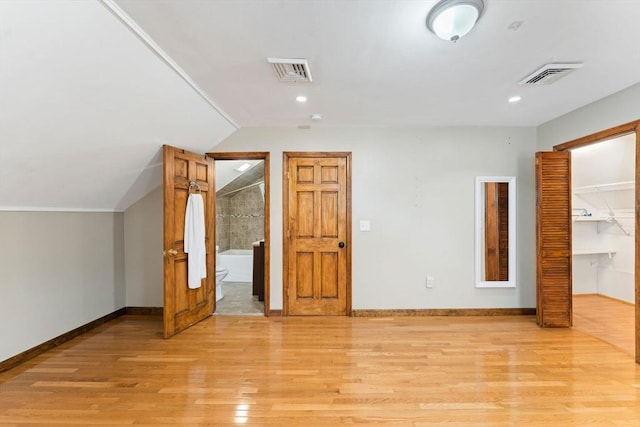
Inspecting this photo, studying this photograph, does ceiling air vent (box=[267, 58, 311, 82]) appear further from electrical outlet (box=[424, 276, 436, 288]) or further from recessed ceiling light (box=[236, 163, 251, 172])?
recessed ceiling light (box=[236, 163, 251, 172])

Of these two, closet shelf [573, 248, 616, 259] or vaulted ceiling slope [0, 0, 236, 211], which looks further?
closet shelf [573, 248, 616, 259]

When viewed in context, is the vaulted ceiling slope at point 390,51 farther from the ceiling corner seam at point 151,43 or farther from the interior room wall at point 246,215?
the interior room wall at point 246,215

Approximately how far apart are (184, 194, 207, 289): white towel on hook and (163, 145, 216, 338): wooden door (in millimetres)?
51

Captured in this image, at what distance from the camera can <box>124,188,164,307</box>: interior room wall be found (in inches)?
156

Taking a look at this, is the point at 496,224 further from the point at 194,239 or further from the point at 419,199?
the point at 194,239

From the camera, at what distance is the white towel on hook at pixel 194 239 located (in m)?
3.42

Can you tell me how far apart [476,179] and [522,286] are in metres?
1.53

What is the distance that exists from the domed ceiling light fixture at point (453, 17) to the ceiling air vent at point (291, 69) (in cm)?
94

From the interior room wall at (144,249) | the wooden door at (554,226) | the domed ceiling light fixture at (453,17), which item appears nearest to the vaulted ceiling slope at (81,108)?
Answer: the interior room wall at (144,249)

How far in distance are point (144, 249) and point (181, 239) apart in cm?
99

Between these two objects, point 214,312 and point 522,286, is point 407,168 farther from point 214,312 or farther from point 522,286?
point 214,312

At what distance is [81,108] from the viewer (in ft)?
6.99

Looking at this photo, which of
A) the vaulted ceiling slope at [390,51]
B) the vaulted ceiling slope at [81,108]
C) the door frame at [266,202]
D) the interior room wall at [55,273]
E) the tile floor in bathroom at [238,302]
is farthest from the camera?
the tile floor in bathroom at [238,302]

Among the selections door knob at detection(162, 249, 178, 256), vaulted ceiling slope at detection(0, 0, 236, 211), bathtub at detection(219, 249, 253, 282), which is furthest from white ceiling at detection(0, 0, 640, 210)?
bathtub at detection(219, 249, 253, 282)
